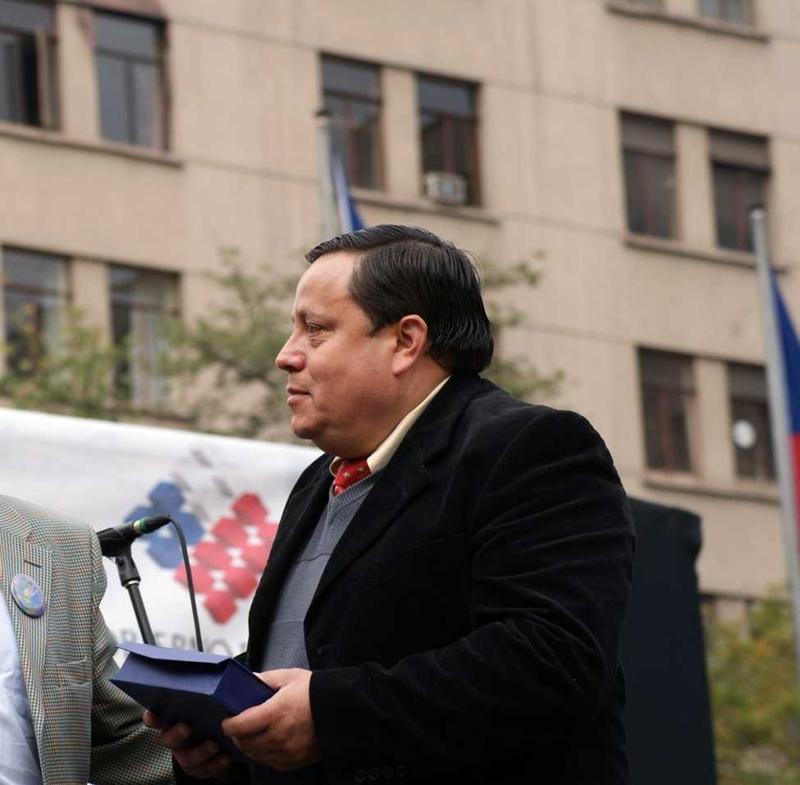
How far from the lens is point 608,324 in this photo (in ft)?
96.5

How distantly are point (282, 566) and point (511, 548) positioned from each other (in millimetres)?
662

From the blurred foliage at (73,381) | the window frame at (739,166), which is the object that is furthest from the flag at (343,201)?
the window frame at (739,166)

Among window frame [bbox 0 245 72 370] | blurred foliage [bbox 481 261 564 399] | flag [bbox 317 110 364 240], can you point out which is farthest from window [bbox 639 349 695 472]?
flag [bbox 317 110 364 240]

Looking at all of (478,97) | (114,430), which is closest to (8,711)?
(114,430)

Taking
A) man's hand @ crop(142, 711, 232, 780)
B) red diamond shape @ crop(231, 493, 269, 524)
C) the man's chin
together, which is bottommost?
man's hand @ crop(142, 711, 232, 780)

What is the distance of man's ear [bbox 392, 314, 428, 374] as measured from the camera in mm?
4711

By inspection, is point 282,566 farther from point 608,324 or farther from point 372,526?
point 608,324

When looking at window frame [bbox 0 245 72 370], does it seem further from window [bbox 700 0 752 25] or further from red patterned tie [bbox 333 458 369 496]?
red patterned tie [bbox 333 458 369 496]

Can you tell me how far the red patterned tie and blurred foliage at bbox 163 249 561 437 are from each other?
1596 cm

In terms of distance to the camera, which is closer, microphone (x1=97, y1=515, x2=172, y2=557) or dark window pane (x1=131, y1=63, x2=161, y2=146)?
microphone (x1=97, y1=515, x2=172, y2=557)

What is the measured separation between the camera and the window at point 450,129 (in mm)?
28484

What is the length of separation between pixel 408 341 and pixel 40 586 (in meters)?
0.98

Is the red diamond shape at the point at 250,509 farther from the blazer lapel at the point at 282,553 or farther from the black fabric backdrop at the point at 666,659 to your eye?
the blazer lapel at the point at 282,553

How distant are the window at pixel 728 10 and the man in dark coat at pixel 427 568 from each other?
2747cm
